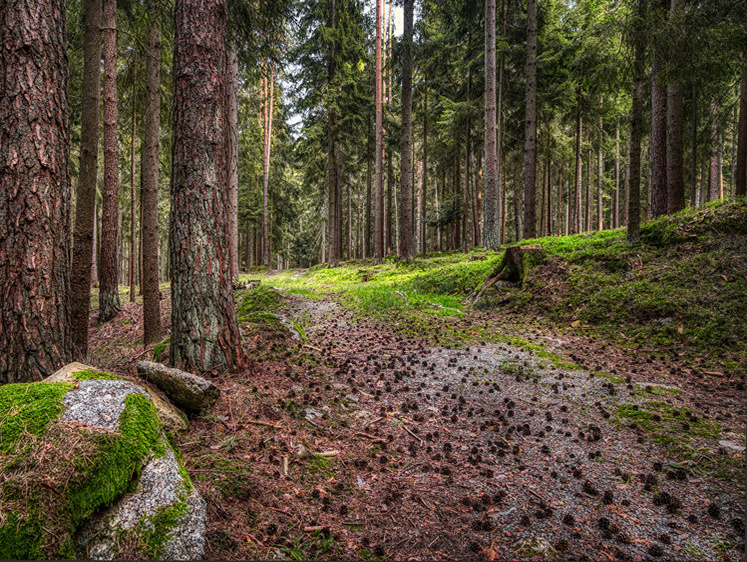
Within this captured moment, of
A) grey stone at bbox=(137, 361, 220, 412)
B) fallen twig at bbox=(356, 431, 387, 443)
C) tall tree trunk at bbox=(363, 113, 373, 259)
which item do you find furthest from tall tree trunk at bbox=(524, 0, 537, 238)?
grey stone at bbox=(137, 361, 220, 412)

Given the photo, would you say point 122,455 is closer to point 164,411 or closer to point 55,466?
A: point 55,466

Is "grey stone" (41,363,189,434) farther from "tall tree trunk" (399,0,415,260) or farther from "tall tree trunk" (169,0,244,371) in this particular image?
"tall tree trunk" (399,0,415,260)

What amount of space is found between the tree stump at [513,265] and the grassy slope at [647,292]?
31cm

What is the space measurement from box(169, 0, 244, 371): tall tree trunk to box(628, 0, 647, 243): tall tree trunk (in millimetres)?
9227

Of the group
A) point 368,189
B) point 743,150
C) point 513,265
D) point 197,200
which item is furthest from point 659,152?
point 368,189

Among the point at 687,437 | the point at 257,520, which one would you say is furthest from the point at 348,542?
the point at 687,437

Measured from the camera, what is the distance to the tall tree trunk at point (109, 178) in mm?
7020

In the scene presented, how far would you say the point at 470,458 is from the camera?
10.5ft

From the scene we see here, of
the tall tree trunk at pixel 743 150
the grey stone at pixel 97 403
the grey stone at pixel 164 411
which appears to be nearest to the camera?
the grey stone at pixel 97 403

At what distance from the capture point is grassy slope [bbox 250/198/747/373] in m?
5.60

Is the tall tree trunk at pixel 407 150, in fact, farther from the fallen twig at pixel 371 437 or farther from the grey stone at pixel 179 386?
the grey stone at pixel 179 386

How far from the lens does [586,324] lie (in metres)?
6.98

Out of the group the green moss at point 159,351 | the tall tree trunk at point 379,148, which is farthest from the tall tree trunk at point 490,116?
the green moss at point 159,351

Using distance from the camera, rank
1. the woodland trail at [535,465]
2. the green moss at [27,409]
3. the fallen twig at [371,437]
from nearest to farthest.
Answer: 1. the green moss at [27,409]
2. the woodland trail at [535,465]
3. the fallen twig at [371,437]
